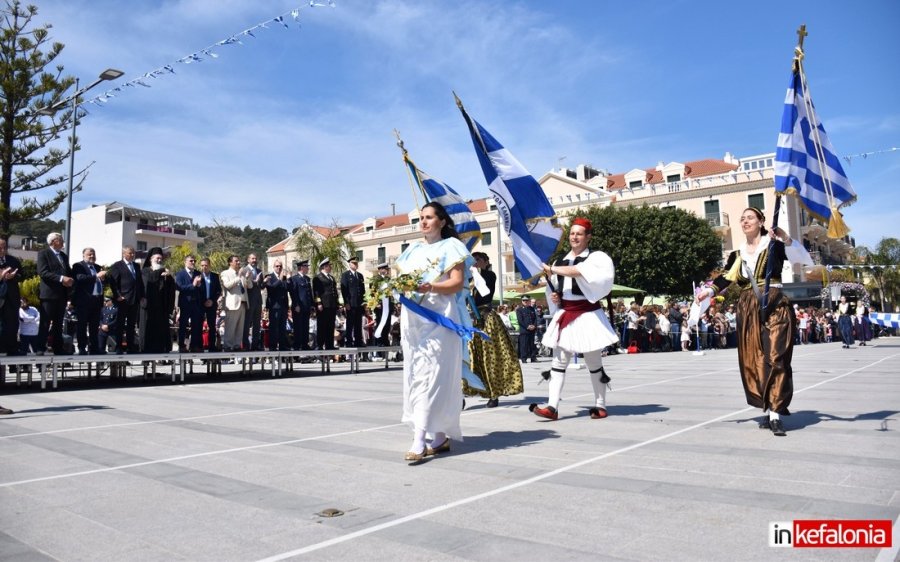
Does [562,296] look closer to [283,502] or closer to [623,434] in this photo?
[623,434]

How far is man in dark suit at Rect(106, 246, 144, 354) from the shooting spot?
12289mm

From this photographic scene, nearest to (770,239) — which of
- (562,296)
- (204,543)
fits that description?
(562,296)

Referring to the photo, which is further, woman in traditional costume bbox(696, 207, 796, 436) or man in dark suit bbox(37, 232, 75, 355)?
man in dark suit bbox(37, 232, 75, 355)

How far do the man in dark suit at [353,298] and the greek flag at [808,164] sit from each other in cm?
1025

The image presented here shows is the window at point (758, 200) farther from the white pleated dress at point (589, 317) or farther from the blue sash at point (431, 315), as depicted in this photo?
the blue sash at point (431, 315)

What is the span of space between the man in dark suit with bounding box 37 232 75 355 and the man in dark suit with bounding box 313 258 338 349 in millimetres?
5364

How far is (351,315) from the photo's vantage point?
1623cm

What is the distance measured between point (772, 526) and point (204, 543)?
2.85m

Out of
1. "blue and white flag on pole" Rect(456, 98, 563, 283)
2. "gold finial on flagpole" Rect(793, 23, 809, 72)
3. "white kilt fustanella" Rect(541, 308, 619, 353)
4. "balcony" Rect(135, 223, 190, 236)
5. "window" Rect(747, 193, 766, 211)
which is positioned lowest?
"white kilt fustanella" Rect(541, 308, 619, 353)

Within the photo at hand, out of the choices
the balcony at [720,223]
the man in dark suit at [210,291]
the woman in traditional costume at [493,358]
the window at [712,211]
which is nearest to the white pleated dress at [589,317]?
the woman in traditional costume at [493,358]

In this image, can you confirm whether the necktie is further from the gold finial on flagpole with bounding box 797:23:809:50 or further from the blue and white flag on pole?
the gold finial on flagpole with bounding box 797:23:809:50

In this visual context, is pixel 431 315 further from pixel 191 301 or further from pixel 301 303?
pixel 301 303

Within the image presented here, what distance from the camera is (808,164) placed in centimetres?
767

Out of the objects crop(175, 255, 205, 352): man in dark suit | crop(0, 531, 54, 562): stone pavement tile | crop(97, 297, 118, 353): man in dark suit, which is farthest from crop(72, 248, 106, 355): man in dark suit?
crop(0, 531, 54, 562): stone pavement tile
